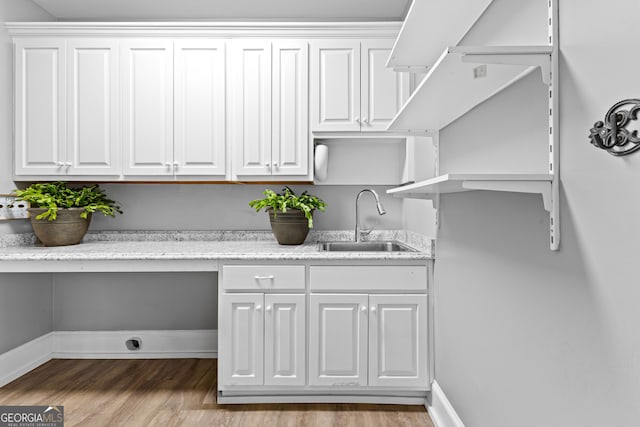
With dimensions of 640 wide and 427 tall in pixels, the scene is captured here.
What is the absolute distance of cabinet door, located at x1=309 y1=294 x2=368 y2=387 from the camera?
208 centimetres

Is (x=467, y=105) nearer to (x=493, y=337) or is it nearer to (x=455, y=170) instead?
(x=455, y=170)

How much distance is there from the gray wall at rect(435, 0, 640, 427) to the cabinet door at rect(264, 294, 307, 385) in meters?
0.94

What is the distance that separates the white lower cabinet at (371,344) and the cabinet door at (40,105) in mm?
2023

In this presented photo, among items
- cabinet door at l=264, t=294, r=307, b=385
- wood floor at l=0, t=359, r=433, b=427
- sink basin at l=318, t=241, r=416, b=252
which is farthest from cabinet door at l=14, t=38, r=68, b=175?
sink basin at l=318, t=241, r=416, b=252

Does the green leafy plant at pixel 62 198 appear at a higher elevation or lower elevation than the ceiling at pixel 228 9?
lower

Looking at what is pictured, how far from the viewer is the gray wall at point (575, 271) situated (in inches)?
30.0

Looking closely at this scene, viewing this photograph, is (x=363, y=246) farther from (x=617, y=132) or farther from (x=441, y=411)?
(x=617, y=132)

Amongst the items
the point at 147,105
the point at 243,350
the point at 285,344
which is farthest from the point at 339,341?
the point at 147,105

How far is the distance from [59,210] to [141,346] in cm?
110

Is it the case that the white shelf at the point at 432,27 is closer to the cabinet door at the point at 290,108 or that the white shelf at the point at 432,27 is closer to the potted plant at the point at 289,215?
the cabinet door at the point at 290,108

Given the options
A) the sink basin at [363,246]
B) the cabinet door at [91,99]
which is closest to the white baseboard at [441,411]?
the sink basin at [363,246]

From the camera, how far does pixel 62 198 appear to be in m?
2.51

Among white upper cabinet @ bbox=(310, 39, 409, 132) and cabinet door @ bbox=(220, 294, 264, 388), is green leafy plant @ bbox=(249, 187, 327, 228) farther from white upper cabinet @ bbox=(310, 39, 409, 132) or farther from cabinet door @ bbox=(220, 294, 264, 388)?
cabinet door @ bbox=(220, 294, 264, 388)

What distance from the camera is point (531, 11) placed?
3.59 ft
